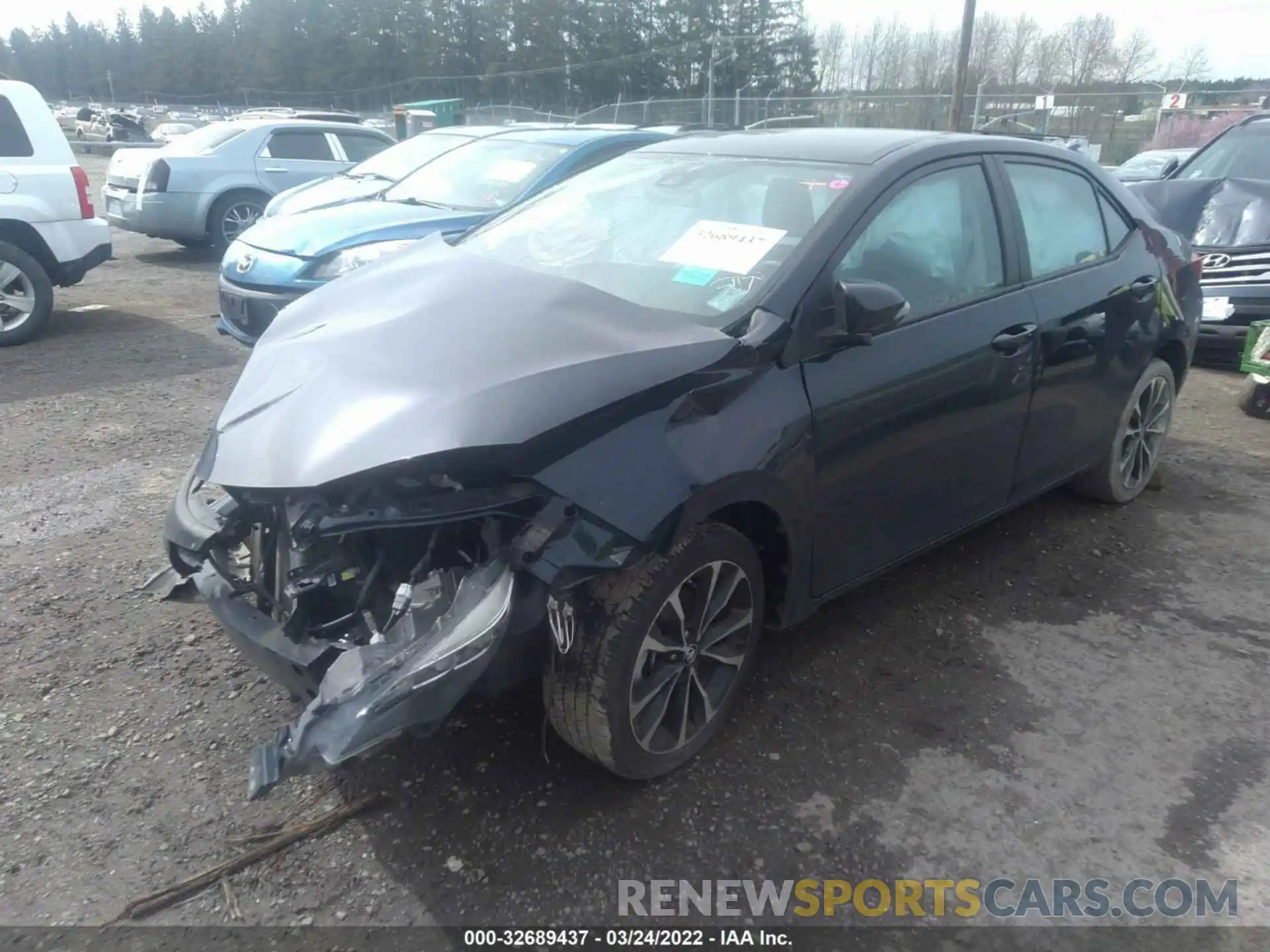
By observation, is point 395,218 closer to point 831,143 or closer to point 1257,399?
point 831,143

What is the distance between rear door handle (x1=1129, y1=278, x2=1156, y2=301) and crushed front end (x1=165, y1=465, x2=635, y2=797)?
3.13 metres

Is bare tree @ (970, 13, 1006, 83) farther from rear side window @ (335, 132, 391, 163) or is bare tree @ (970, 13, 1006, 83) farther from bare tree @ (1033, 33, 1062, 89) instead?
rear side window @ (335, 132, 391, 163)

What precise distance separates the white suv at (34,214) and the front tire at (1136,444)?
755 cm

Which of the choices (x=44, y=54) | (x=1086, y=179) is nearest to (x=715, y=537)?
(x=1086, y=179)

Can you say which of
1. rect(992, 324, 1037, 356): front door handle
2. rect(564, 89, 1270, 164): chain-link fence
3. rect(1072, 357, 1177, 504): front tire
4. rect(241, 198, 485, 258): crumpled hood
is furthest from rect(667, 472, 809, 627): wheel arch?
rect(564, 89, 1270, 164): chain-link fence

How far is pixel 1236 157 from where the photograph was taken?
816 centimetres

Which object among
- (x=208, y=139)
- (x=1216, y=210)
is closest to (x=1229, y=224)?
(x=1216, y=210)

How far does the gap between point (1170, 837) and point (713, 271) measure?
6.92 feet

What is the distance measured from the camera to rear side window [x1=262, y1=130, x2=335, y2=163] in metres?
11.5

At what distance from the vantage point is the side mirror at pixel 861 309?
9.20 feet

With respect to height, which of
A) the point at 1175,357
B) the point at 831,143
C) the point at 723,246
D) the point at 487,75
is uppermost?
the point at 487,75

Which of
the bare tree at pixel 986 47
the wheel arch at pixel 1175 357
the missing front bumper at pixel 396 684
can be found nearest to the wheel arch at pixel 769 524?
the missing front bumper at pixel 396 684

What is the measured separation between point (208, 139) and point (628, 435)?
1112 centimetres

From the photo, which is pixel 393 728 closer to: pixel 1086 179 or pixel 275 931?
pixel 275 931
